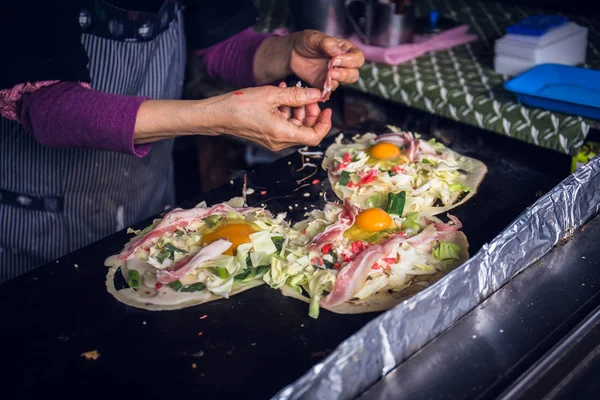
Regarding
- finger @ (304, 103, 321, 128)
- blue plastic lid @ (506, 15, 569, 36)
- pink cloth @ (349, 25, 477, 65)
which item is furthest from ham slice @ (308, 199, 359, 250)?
blue plastic lid @ (506, 15, 569, 36)

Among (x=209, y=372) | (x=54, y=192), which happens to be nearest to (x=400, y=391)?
(x=209, y=372)

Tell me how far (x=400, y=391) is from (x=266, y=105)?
1.15 m

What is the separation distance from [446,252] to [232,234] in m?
0.80

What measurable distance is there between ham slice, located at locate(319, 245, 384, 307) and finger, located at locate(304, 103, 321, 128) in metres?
0.63

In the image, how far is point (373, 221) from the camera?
94.4 inches

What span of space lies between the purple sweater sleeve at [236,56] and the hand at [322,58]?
11.1 inches

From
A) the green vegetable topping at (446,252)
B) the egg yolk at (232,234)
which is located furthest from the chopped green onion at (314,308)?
the green vegetable topping at (446,252)

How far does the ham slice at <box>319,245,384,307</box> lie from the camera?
207 cm

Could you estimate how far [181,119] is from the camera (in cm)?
231

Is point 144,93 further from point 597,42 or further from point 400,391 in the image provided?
point 597,42

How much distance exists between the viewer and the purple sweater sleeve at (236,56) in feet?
10.4

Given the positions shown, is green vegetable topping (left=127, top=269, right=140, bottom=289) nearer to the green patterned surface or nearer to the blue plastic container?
the green patterned surface

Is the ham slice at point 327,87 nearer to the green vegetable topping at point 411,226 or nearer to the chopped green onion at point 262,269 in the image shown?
the green vegetable topping at point 411,226

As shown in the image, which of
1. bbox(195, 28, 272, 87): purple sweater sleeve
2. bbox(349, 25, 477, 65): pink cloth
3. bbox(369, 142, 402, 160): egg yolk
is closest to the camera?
bbox(369, 142, 402, 160): egg yolk
